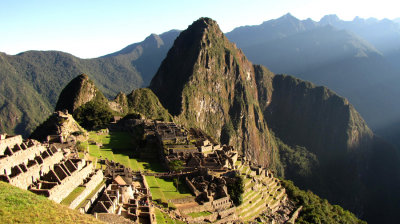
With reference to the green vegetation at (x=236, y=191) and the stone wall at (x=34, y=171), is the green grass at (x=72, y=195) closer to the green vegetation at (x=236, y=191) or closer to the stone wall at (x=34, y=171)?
the stone wall at (x=34, y=171)

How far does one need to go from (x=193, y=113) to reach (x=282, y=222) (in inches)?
5158

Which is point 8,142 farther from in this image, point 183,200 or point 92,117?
point 92,117

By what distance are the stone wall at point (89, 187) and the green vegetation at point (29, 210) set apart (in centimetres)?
447

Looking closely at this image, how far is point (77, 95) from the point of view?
101062mm

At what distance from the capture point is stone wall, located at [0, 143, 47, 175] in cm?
2623

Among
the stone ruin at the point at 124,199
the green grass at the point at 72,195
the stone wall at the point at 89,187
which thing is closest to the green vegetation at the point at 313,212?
the stone ruin at the point at 124,199

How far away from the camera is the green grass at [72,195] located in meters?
25.9

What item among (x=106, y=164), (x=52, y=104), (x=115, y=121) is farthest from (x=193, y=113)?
(x=106, y=164)

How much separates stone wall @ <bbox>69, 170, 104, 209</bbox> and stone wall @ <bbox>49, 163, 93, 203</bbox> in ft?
3.07

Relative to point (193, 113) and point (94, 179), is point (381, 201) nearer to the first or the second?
point (193, 113)

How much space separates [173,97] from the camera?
193 meters

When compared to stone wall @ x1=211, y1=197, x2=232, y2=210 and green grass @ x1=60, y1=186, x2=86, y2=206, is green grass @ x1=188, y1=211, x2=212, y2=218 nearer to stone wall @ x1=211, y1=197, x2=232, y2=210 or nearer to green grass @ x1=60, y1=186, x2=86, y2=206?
stone wall @ x1=211, y1=197, x2=232, y2=210

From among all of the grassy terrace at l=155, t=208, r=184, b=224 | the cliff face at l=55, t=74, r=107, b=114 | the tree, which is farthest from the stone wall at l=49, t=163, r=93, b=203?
the cliff face at l=55, t=74, r=107, b=114

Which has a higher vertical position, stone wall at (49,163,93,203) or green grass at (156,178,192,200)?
stone wall at (49,163,93,203)
